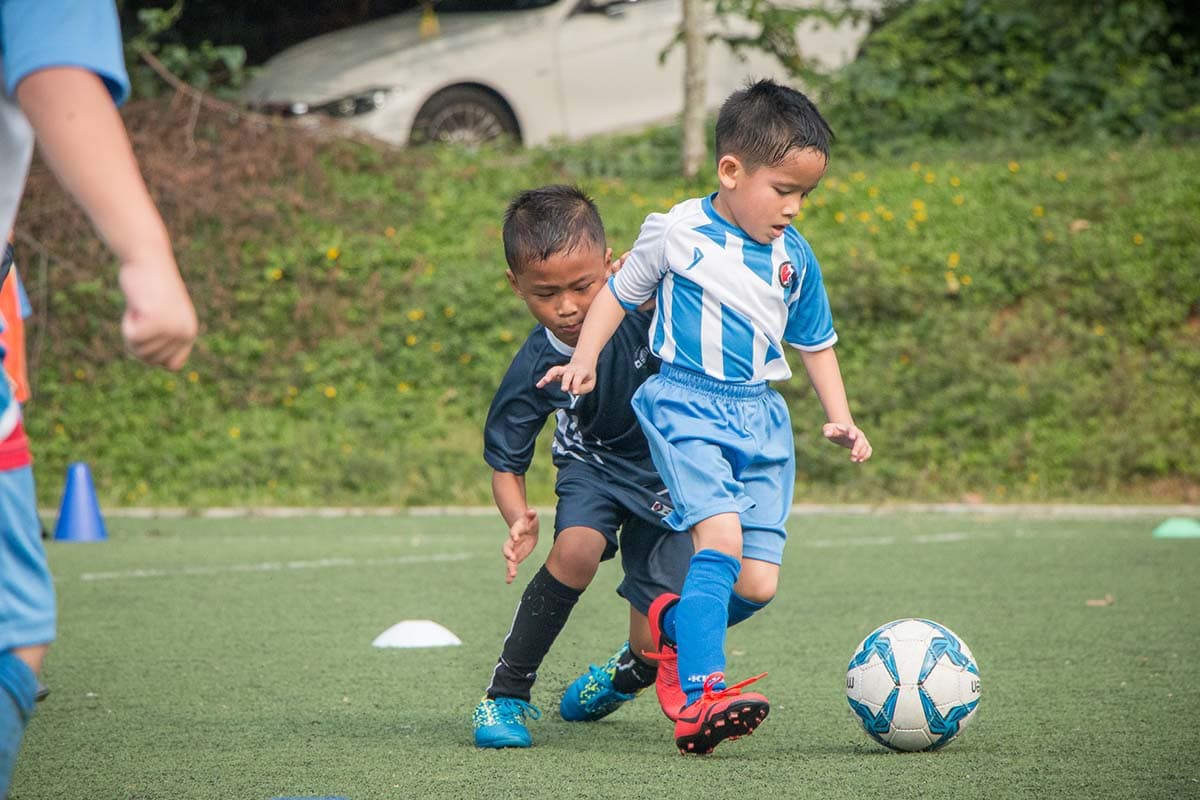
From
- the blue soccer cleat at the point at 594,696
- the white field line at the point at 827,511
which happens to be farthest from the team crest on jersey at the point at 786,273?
the white field line at the point at 827,511

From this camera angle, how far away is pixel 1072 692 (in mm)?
4293

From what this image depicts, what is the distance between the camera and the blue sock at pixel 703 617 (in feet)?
11.2

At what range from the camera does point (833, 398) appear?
12.6ft

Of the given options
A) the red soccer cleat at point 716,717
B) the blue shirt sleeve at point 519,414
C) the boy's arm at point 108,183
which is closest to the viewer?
the boy's arm at point 108,183

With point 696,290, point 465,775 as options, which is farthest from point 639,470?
point 465,775

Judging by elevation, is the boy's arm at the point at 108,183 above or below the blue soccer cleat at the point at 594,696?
above

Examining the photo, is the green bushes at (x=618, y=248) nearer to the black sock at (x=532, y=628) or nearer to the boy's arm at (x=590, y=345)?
the black sock at (x=532, y=628)

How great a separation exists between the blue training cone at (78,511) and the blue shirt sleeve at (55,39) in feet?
23.5

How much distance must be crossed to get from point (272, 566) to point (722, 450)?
4.31 metres

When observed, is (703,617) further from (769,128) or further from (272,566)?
(272,566)

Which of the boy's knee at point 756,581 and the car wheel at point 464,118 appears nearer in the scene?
the boy's knee at point 756,581

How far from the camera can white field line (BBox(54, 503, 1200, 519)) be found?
9266 mm

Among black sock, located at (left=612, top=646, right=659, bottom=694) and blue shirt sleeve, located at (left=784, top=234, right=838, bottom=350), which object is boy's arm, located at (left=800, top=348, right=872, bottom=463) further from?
black sock, located at (left=612, top=646, right=659, bottom=694)

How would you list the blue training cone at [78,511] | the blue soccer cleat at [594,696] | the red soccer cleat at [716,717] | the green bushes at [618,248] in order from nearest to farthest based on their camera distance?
the red soccer cleat at [716,717] → the blue soccer cleat at [594,696] → the blue training cone at [78,511] → the green bushes at [618,248]
